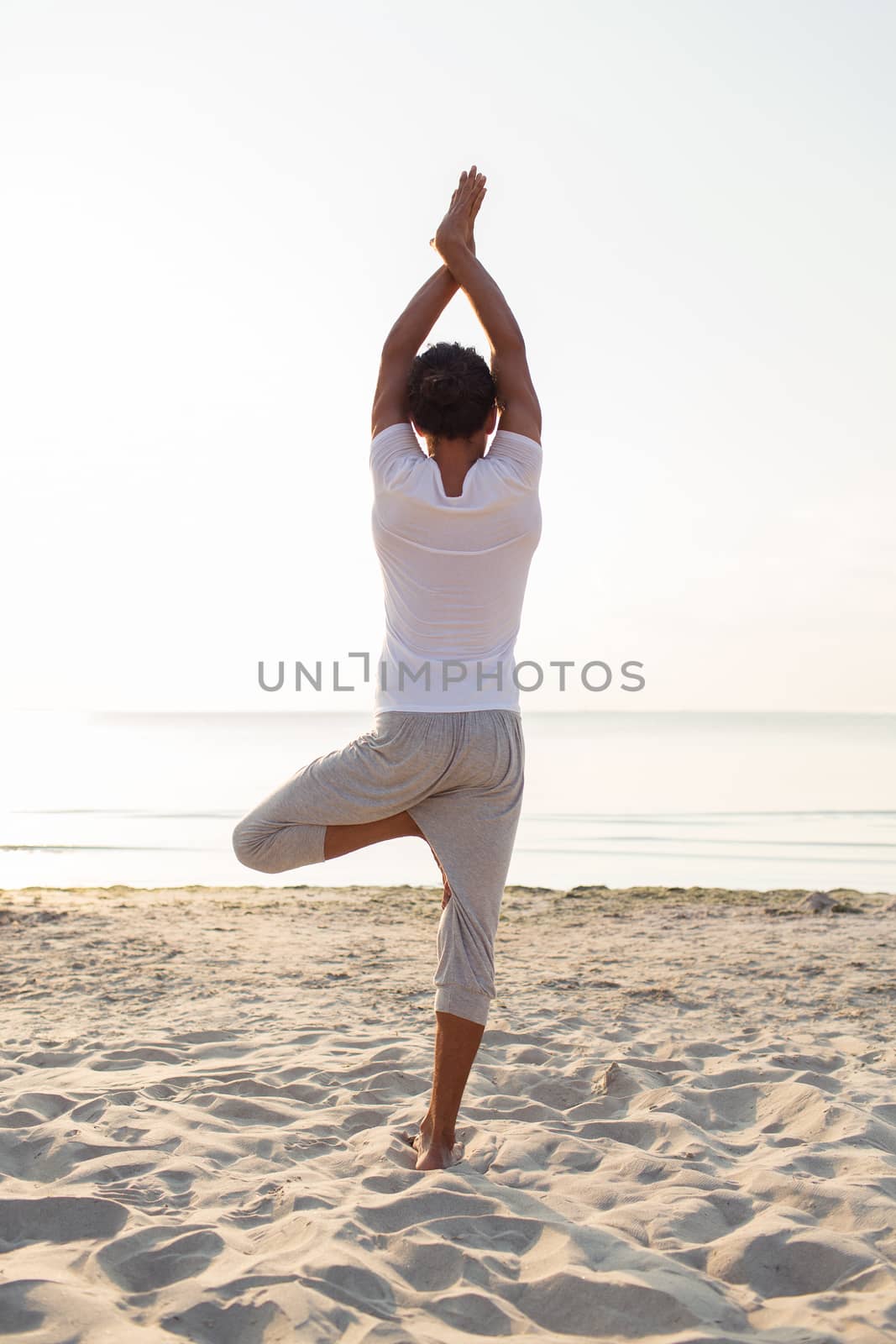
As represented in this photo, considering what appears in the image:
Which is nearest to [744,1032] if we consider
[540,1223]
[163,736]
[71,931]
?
[540,1223]

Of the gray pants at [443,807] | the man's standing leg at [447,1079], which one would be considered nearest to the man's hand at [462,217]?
the gray pants at [443,807]

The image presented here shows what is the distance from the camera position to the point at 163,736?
5456cm

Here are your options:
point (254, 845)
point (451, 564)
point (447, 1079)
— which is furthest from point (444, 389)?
point (447, 1079)

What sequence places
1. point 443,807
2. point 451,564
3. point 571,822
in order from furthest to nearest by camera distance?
point 571,822 → point 443,807 → point 451,564

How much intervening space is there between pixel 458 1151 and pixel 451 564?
65.3 inches

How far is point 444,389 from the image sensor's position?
2912mm

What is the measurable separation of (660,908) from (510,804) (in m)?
4.87

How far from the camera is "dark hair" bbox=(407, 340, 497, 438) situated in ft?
9.55

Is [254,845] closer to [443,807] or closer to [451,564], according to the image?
[443,807]

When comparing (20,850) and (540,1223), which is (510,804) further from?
(20,850)

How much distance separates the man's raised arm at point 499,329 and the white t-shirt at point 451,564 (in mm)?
81

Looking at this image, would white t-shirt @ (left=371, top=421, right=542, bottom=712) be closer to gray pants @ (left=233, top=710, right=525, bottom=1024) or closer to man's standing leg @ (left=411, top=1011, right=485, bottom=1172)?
gray pants @ (left=233, top=710, right=525, bottom=1024)

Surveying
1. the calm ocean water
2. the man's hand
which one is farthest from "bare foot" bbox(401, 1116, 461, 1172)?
the calm ocean water

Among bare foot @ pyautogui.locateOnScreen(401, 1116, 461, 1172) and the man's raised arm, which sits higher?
the man's raised arm
